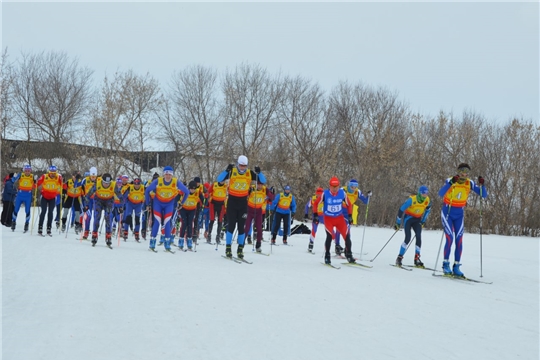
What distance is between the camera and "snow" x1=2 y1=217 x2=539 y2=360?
16.0 feet

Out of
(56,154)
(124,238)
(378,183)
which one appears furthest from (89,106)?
(124,238)

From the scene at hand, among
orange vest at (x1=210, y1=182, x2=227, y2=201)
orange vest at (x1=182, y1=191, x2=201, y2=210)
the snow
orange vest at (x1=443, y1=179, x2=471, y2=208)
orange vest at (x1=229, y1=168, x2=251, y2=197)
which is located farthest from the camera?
orange vest at (x1=210, y1=182, x2=227, y2=201)

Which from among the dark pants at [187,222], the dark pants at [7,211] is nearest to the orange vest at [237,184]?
the dark pants at [187,222]

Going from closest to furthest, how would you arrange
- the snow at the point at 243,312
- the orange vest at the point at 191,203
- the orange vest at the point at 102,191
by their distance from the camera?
1. the snow at the point at 243,312
2. the orange vest at the point at 102,191
3. the orange vest at the point at 191,203

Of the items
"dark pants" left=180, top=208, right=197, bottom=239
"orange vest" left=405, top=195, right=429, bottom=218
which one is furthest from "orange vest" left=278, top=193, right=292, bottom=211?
"orange vest" left=405, top=195, right=429, bottom=218

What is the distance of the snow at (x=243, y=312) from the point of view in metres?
4.86

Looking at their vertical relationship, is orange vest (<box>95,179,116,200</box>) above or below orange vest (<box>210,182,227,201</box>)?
below

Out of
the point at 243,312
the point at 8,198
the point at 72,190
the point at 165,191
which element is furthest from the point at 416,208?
the point at 8,198

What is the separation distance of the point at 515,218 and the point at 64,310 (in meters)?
35.2

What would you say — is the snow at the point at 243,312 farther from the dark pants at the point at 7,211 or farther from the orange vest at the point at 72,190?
the dark pants at the point at 7,211

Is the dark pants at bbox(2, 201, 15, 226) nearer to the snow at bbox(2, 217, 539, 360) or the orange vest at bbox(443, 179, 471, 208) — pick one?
the snow at bbox(2, 217, 539, 360)

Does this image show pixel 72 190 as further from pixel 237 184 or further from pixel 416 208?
pixel 416 208

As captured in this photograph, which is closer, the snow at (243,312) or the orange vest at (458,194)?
the snow at (243,312)

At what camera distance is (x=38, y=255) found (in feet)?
33.3
